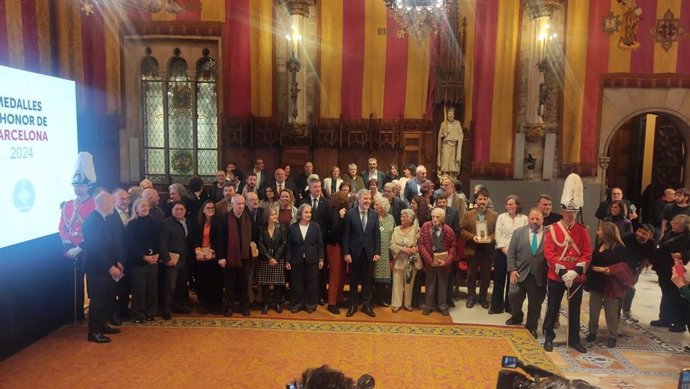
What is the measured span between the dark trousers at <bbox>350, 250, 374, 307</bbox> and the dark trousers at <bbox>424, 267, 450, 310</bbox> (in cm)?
76

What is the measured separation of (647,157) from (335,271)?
9382 millimetres

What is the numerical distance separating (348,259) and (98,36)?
817 cm

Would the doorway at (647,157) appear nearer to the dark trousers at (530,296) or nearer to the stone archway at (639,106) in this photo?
the stone archway at (639,106)

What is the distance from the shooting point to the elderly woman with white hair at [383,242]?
620 centimetres

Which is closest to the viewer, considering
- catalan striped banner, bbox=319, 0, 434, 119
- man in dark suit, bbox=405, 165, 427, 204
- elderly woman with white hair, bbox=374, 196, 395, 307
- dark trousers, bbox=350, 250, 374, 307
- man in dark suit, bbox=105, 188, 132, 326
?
man in dark suit, bbox=105, 188, 132, 326

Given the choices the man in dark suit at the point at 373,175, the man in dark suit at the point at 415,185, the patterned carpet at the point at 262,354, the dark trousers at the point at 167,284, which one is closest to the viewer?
the patterned carpet at the point at 262,354

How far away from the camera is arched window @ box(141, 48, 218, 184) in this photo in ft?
35.3

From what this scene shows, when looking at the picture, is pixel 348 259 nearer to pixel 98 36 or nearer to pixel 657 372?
pixel 657 372

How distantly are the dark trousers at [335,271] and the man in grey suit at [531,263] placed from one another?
6.94ft

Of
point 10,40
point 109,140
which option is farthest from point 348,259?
point 109,140

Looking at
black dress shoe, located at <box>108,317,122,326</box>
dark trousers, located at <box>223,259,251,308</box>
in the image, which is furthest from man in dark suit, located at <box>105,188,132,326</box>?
dark trousers, located at <box>223,259,251,308</box>

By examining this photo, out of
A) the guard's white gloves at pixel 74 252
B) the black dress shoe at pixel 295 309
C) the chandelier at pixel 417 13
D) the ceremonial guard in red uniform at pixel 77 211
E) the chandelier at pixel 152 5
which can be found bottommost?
the black dress shoe at pixel 295 309

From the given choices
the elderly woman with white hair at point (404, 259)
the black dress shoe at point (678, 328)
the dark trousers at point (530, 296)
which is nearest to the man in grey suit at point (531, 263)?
the dark trousers at point (530, 296)

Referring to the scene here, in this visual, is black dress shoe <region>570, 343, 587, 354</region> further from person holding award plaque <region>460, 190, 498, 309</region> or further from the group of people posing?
person holding award plaque <region>460, 190, 498, 309</region>
